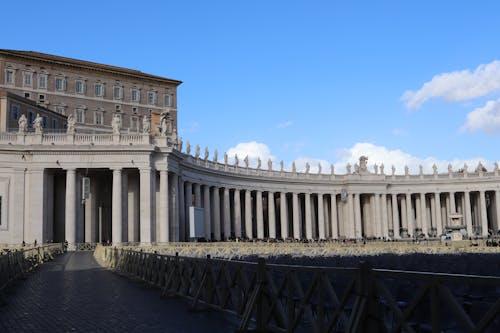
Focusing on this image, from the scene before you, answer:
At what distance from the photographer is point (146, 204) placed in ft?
228

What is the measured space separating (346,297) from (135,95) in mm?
109220

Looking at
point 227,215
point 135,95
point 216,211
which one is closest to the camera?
point 216,211

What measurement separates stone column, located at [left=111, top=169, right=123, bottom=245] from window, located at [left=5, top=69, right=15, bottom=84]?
41.4 metres

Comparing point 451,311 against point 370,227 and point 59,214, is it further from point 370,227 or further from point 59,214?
point 370,227

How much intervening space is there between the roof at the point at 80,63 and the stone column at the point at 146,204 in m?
45.0

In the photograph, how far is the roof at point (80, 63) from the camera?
100 metres

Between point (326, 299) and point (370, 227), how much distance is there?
11160cm

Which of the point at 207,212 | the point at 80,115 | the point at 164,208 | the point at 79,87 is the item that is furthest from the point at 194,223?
the point at 79,87

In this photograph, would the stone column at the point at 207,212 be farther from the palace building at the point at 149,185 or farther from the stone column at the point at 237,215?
the stone column at the point at 237,215

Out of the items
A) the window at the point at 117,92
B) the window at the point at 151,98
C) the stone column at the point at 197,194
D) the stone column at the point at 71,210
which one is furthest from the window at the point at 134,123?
the stone column at the point at 71,210

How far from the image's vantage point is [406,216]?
398 feet

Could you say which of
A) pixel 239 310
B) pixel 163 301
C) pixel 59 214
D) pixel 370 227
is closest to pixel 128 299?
pixel 163 301

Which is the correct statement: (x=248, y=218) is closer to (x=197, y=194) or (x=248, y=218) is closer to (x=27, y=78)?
(x=197, y=194)

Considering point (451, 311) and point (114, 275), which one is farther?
point (114, 275)
